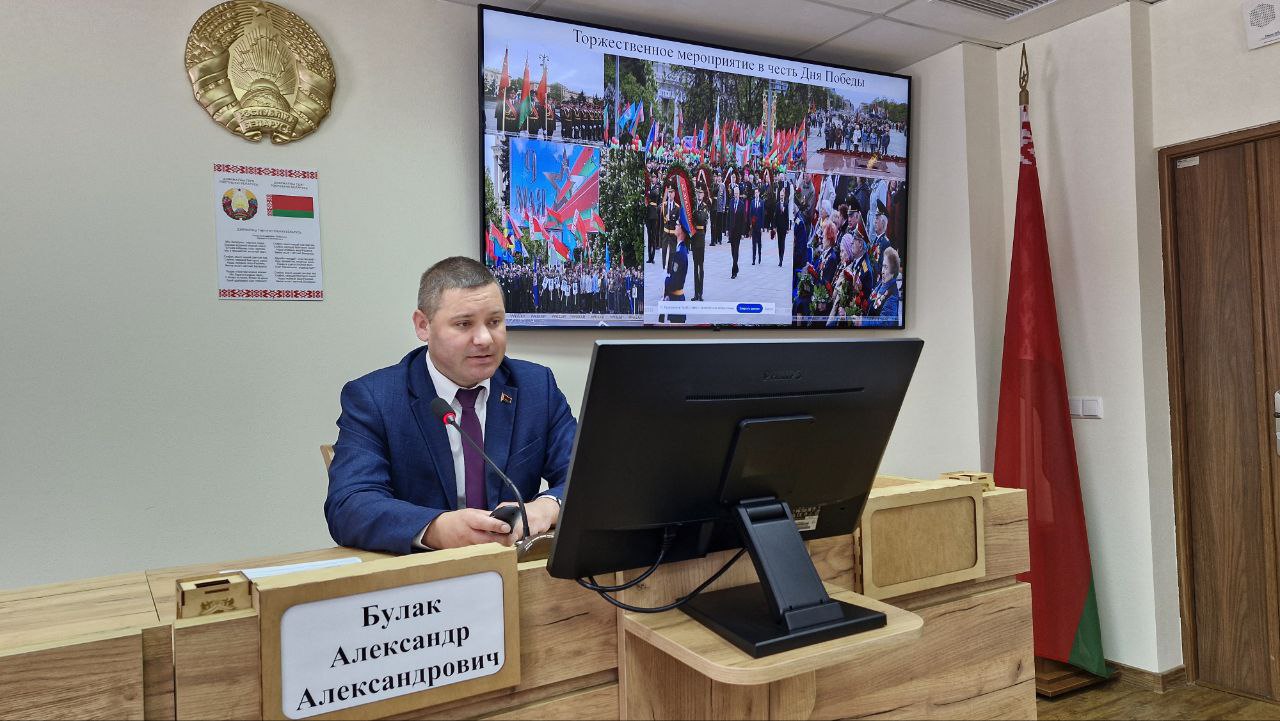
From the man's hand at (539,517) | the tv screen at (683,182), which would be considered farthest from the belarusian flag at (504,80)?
the man's hand at (539,517)

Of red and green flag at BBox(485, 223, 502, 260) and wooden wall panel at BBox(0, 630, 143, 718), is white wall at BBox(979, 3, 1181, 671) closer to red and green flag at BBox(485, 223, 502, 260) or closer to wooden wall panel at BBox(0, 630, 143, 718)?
red and green flag at BBox(485, 223, 502, 260)

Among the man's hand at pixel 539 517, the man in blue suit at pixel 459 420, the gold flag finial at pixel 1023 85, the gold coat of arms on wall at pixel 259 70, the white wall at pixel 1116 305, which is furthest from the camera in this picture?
the gold flag finial at pixel 1023 85

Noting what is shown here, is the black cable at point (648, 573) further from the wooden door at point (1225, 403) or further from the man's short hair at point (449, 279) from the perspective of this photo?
the wooden door at point (1225, 403)

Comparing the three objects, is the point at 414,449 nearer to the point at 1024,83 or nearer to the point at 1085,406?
the point at 1085,406

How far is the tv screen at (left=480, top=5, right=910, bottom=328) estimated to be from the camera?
2.91 m

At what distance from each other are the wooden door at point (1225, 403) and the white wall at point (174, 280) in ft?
7.85

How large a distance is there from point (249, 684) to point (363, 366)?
198 centimetres

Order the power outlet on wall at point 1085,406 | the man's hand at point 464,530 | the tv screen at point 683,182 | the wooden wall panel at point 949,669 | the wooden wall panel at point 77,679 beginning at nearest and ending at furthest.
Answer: the wooden wall panel at point 77,679 → the wooden wall panel at point 949,669 → the man's hand at point 464,530 → the tv screen at point 683,182 → the power outlet on wall at point 1085,406

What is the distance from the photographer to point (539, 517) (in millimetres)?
1623

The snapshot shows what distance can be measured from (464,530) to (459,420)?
52 cm

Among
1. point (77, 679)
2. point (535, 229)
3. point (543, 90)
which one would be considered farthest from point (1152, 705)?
point (77, 679)

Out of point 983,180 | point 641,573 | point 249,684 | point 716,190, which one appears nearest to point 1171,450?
point 983,180

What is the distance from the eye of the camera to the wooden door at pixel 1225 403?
9.61ft

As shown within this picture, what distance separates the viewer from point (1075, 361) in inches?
132
